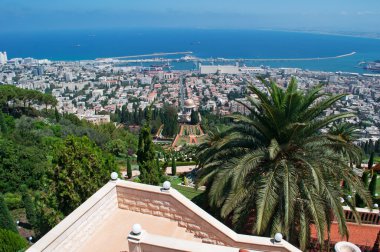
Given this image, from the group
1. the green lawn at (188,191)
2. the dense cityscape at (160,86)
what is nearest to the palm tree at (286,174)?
the green lawn at (188,191)

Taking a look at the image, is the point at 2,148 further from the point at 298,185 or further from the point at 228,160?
the point at 298,185

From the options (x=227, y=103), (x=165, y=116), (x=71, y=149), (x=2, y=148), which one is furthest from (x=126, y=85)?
(x=71, y=149)

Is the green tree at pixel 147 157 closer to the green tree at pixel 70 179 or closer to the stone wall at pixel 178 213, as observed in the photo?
the green tree at pixel 70 179

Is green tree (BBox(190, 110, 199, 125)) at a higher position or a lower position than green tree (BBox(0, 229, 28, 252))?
lower

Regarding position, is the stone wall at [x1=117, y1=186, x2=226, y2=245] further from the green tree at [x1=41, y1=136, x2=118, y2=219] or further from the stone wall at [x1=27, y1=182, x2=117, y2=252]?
the green tree at [x1=41, y1=136, x2=118, y2=219]

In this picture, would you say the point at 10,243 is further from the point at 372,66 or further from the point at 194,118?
the point at 372,66

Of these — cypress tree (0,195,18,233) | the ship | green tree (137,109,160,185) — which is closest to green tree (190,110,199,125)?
green tree (137,109,160,185)
